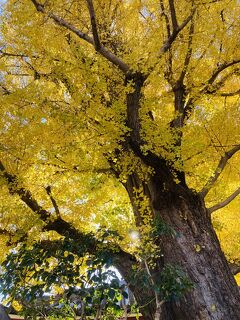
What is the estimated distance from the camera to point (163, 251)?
5.12m

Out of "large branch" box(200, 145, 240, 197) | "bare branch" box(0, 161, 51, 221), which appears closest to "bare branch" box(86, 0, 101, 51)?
"bare branch" box(0, 161, 51, 221)

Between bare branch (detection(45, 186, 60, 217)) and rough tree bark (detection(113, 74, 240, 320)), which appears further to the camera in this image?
bare branch (detection(45, 186, 60, 217))

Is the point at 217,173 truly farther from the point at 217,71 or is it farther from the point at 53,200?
the point at 53,200

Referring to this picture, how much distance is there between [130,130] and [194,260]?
208cm

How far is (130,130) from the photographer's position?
189 inches

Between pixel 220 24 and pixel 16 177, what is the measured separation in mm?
4195

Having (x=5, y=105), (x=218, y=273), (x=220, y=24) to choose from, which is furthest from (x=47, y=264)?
(x=220, y=24)

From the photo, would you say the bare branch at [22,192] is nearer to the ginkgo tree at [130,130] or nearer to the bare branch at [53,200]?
the ginkgo tree at [130,130]

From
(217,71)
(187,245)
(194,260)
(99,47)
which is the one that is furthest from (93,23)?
(194,260)

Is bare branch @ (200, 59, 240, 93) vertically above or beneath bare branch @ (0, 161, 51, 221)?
above

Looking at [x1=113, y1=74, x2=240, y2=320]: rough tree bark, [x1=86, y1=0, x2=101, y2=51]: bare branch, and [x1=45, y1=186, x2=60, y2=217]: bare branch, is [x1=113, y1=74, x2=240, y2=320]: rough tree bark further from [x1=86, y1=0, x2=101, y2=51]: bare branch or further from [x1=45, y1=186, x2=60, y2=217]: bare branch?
[x1=45, y1=186, x2=60, y2=217]: bare branch

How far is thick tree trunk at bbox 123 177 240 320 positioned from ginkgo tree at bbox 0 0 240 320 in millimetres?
16

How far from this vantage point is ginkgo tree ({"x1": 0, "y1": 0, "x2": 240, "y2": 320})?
477 cm

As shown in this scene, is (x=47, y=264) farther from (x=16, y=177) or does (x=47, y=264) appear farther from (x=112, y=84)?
(x=112, y=84)
